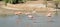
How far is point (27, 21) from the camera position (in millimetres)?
4410

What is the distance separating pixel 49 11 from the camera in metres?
5.21

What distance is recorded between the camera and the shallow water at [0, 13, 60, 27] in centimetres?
421

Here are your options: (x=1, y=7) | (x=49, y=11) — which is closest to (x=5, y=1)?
(x=1, y=7)

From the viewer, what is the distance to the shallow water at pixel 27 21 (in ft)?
13.8

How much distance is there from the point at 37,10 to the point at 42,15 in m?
0.39

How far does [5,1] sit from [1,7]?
35cm

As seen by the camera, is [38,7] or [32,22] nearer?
[32,22]

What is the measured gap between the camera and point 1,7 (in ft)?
18.2

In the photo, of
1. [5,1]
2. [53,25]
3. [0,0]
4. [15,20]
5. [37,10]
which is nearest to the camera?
[53,25]

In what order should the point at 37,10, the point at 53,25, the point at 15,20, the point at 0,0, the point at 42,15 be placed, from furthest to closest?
the point at 0,0, the point at 37,10, the point at 42,15, the point at 15,20, the point at 53,25

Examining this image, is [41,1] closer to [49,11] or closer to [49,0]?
[49,0]

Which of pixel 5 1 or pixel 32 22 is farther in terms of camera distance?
pixel 5 1

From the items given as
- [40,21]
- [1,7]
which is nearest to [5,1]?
[1,7]

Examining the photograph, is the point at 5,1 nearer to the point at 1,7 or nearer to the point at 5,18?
the point at 1,7
